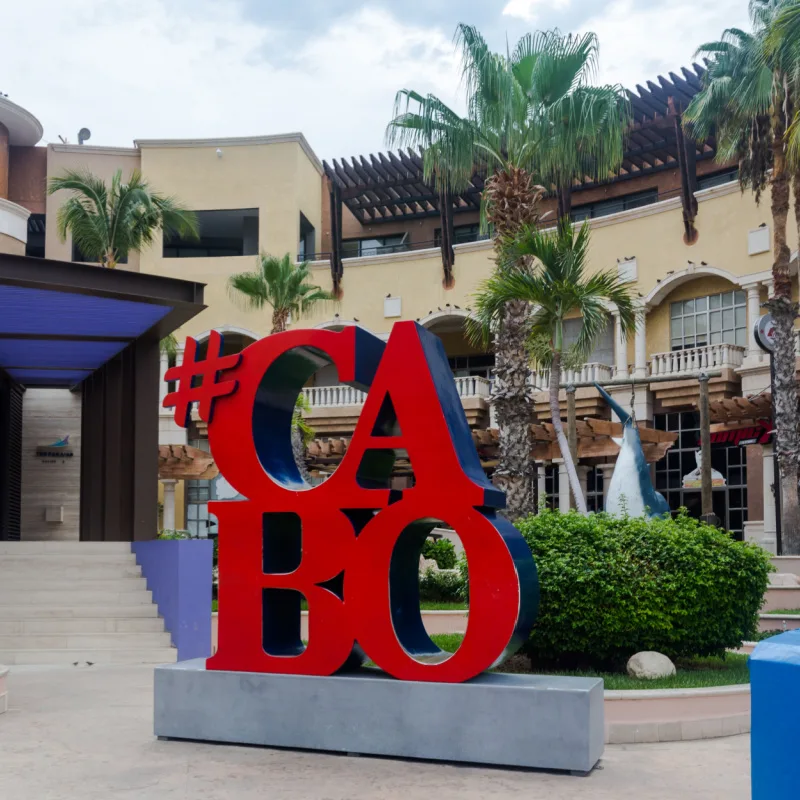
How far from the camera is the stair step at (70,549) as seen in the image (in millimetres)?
15289

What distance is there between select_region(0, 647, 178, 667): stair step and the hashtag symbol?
18.6 ft

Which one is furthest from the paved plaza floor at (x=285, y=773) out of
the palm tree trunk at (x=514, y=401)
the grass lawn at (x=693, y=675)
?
the palm tree trunk at (x=514, y=401)

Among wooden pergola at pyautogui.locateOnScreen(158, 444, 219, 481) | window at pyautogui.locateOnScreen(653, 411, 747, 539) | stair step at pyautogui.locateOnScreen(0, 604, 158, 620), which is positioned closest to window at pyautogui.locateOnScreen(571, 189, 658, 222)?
window at pyautogui.locateOnScreen(653, 411, 747, 539)

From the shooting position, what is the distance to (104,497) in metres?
16.7

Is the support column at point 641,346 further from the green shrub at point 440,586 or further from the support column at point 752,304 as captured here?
the green shrub at point 440,586

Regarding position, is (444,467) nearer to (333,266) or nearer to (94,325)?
(94,325)

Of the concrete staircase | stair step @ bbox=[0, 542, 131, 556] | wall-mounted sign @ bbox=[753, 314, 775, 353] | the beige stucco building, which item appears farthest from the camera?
the beige stucco building

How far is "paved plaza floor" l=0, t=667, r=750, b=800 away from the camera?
6359 mm

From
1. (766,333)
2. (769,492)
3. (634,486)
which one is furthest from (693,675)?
(769,492)

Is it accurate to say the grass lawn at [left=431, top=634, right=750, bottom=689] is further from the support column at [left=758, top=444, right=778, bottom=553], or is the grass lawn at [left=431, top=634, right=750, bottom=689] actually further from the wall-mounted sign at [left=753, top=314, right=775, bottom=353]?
the support column at [left=758, top=444, right=778, bottom=553]

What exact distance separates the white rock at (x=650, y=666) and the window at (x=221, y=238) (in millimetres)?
33459

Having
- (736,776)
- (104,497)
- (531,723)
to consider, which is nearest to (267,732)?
(531,723)

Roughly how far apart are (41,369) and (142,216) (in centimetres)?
699

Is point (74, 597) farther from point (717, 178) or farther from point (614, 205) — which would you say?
point (614, 205)
